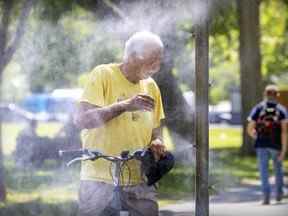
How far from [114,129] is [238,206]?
570cm

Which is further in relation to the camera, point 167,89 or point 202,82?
point 167,89

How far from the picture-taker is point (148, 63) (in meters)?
5.32

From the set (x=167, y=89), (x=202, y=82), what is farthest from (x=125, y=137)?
(x=167, y=89)

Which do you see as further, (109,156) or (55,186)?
(55,186)

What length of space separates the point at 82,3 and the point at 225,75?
3495cm

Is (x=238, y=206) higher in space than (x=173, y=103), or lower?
lower

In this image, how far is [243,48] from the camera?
2059cm

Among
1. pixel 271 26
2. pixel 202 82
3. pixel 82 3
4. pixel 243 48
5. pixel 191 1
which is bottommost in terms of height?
pixel 202 82

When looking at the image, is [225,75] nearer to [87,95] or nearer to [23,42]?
[23,42]

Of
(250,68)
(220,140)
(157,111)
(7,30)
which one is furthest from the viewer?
(250,68)

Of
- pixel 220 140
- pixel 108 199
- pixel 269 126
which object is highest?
pixel 220 140

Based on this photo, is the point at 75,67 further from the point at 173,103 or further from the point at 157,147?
the point at 157,147

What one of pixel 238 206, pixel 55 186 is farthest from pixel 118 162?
pixel 238 206

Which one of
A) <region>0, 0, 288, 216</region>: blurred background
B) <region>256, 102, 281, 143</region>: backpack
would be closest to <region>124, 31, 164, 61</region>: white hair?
<region>0, 0, 288, 216</region>: blurred background
